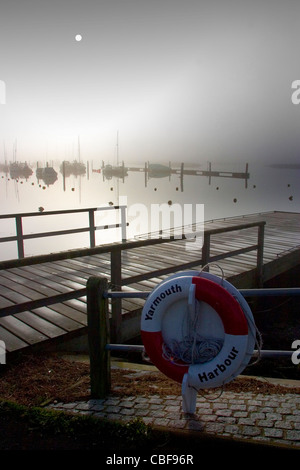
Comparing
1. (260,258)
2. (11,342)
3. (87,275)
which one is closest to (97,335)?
(11,342)

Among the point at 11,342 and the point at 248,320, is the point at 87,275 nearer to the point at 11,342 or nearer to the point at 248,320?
the point at 11,342

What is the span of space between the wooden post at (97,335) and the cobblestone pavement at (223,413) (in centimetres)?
11

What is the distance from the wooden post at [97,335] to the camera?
9.18 feet

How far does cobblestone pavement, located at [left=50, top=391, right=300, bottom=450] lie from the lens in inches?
88.6

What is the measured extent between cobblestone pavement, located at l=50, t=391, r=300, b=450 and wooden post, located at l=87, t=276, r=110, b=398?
0.37 feet

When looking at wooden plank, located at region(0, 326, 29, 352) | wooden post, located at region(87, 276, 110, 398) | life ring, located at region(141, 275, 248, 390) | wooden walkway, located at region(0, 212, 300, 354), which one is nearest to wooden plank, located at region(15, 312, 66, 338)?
wooden walkway, located at region(0, 212, 300, 354)

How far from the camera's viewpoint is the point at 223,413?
2.52m

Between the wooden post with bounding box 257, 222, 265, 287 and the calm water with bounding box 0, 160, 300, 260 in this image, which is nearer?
the wooden post with bounding box 257, 222, 265, 287

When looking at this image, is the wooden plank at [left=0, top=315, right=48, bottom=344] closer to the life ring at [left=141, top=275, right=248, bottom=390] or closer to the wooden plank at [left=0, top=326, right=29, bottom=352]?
the wooden plank at [left=0, top=326, right=29, bottom=352]

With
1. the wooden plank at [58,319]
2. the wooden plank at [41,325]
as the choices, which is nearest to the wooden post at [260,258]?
the wooden plank at [58,319]

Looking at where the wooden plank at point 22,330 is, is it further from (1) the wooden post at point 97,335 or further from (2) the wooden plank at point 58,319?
(1) the wooden post at point 97,335

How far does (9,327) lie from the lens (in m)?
4.14
